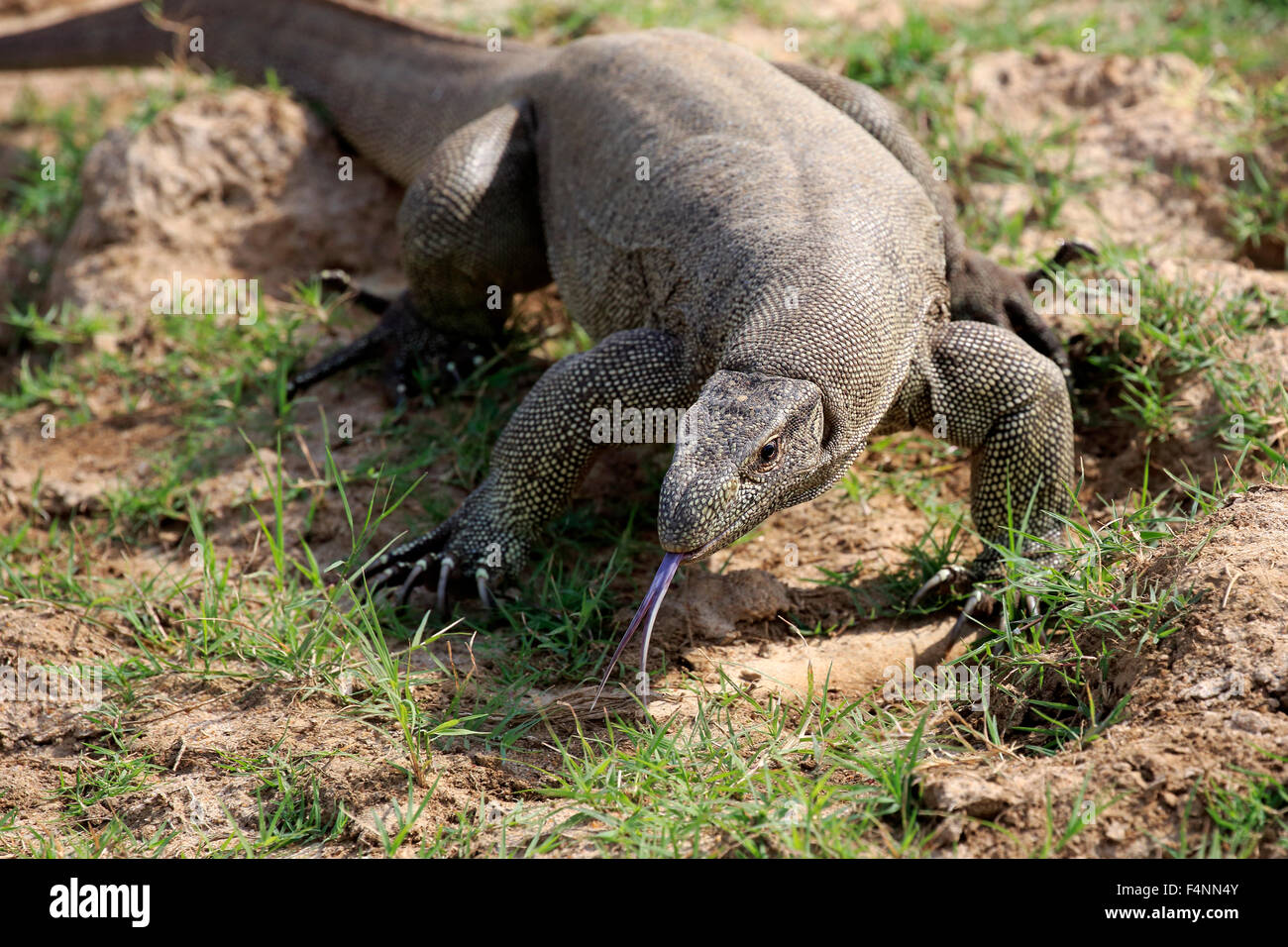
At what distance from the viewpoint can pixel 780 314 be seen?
3955 millimetres

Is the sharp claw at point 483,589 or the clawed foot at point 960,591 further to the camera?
the sharp claw at point 483,589

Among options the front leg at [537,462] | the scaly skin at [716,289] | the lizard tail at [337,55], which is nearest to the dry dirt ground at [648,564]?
the lizard tail at [337,55]

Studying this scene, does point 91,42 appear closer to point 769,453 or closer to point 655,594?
point 769,453

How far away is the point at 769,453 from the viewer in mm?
3621

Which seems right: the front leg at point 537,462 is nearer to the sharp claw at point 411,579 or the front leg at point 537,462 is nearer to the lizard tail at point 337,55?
the sharp claw at point 411,579

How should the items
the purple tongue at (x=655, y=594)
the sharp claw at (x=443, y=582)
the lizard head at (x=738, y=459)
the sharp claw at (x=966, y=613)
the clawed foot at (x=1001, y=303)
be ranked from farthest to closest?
the clawed foot at (x=1001, y=303)
the sharp claw at (x=443, y=582)
the sharp claw at (x=966, y=613)
the lizard head at (x=738, y=459)
the purple tongue at (x=655, y=594)

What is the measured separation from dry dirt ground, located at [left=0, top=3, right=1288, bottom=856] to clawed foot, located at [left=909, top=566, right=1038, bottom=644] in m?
0.07

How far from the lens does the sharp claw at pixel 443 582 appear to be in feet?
14.8

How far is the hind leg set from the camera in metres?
5.55

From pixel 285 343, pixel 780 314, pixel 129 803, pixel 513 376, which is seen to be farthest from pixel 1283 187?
pixel 129 803

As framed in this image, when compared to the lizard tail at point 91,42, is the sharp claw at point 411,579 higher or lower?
lower

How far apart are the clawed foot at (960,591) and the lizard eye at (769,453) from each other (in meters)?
0.99

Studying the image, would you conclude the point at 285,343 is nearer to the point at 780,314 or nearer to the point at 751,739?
the point at 780,314

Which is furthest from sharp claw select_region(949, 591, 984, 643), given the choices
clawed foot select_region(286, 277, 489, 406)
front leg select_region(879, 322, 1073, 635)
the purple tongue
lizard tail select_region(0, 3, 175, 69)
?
lizard tail select_region(0, 3, 175, 69)
